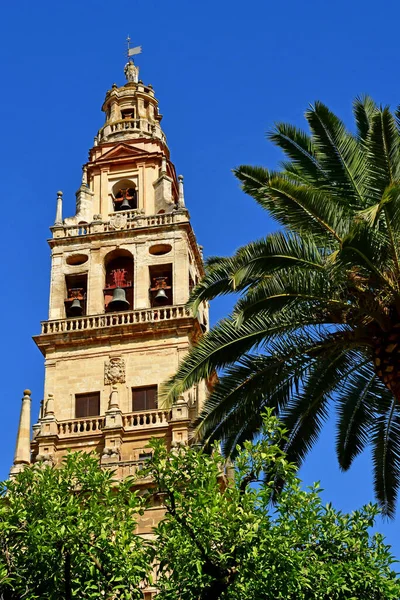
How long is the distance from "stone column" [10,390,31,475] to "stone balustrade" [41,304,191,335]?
2656 millimetres

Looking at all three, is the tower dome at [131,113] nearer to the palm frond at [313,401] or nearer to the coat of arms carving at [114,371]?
the coat of arms carving at [114,371]

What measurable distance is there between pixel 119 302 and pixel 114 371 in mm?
2968

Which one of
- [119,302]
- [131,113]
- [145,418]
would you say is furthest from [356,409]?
[131,113]

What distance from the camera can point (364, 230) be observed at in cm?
2030

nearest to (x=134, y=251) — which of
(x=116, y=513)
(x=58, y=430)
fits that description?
(x=58, y=430)

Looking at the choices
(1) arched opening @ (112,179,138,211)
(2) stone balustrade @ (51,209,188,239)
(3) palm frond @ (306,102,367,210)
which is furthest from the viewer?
(1) arched opening @ (112,179,138,211)

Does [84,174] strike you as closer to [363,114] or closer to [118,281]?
[118,281]

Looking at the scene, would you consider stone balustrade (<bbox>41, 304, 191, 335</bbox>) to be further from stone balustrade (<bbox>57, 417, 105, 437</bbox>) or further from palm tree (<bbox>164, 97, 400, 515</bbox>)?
palm tree (<bbox>164, 97, 400, 515</bbox>)

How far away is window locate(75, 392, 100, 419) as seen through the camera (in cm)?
4122

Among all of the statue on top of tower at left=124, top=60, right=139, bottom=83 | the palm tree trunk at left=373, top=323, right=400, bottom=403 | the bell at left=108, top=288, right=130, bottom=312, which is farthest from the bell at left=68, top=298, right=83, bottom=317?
the palm tree trunk at left=373, top=323, right=400, bottom=403

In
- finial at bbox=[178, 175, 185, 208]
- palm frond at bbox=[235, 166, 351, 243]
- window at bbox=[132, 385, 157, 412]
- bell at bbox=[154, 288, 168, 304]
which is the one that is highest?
finial at bbox=[178, 175, 185, 208]

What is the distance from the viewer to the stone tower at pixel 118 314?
40.0m

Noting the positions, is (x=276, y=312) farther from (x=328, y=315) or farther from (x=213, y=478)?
(x=213, y=478)

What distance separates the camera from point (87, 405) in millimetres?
41375
